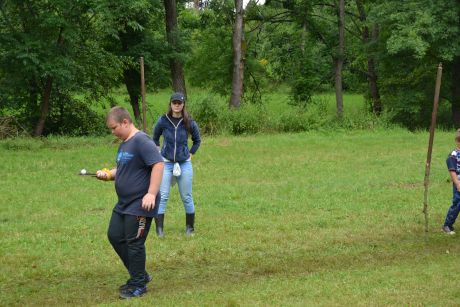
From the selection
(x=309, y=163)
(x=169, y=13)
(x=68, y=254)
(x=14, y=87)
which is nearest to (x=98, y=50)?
(x=14, y=87)

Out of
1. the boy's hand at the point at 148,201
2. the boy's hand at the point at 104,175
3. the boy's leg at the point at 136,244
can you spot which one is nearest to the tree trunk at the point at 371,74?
the boy's hand at the point at 104,175

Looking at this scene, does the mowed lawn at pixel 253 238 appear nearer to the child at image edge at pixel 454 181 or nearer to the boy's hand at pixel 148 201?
the child at image edge at pixel 454 181

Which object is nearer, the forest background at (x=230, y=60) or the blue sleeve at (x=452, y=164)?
the blue sleeve at (x=452, y=164)

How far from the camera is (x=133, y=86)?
1145 inches

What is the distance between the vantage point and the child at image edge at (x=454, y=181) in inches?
348

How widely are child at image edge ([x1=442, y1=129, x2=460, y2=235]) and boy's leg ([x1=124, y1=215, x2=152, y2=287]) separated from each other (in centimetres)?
441

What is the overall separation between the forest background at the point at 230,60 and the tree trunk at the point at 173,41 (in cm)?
5

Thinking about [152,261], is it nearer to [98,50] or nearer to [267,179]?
[267,179]

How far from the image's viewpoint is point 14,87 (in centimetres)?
2200

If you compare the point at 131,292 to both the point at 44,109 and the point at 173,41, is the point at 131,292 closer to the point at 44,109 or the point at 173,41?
the point at 44,109

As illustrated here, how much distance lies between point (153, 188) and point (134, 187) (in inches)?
8.7

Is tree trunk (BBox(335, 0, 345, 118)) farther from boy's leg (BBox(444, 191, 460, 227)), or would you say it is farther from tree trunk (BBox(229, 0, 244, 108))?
boy's leg (BBox(444, 191, 460, 227))

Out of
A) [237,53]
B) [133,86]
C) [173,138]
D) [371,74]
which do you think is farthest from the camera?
[371,74]

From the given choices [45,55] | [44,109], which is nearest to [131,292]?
[45,55]
